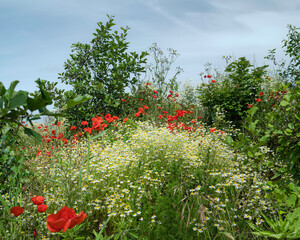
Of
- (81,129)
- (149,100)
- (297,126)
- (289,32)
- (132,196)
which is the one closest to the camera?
(297,126)

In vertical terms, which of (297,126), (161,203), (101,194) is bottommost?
(101,194)

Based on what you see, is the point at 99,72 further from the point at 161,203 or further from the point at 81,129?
the point at 161,203

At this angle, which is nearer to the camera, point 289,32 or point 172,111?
point 289,32

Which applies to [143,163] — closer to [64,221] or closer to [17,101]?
[64,221]

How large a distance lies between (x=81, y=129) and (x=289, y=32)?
6470 mm

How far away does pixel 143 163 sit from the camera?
3.86 m

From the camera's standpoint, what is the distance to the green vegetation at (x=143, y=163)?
6.78 ft

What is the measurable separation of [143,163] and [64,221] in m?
2.71

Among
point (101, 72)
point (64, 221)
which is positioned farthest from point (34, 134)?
point (101, 72)

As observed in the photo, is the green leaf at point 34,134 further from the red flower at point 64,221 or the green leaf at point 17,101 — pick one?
the red flower at point 64,221

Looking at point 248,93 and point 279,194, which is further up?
point 248,93

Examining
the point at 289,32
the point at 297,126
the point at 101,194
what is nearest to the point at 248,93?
the point at 289,32

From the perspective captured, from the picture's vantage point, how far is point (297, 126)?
99.9 inches

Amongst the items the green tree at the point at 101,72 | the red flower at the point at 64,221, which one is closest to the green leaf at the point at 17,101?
the red flower at the point at 64,221
